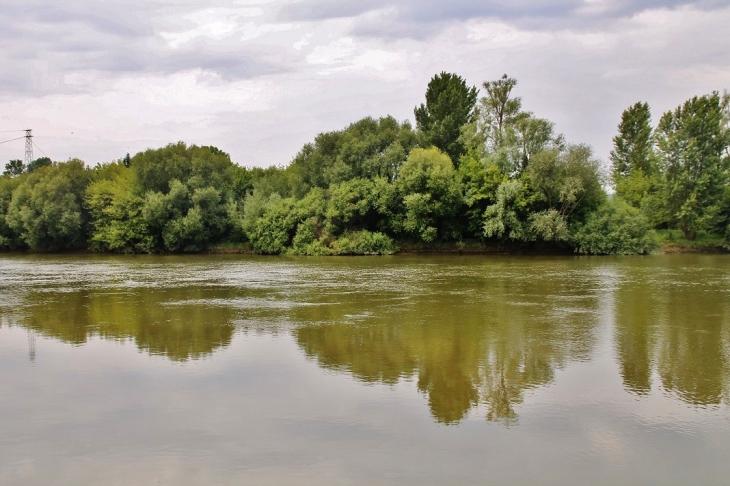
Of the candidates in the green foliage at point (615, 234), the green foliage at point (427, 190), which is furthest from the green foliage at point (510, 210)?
the green foliage at point (615, 234)

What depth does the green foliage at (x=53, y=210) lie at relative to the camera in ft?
203

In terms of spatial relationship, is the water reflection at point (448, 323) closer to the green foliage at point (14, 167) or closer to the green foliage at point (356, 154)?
the green foliage at point (356, 154)

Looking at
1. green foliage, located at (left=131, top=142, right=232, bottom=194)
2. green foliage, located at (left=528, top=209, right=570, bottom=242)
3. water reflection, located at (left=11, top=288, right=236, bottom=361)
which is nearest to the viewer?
water reflection, located at (left=11, top=288, right=236, bottom=361)

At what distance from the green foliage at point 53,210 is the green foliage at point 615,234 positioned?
50717 millimetres

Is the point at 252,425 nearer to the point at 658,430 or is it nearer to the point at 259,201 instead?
the point at 658,430

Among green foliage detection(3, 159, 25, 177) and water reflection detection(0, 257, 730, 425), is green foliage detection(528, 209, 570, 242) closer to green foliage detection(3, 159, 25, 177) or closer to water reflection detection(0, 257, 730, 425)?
water reflection detection(0, 257, 730, 425)

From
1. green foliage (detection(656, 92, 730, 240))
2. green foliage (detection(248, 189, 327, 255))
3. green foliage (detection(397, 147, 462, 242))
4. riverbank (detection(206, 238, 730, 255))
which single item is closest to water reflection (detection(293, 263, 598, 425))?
green foliage (detection(397, 147, 462, 242))

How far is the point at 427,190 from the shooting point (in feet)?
171

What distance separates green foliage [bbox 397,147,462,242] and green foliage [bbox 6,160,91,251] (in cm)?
3574

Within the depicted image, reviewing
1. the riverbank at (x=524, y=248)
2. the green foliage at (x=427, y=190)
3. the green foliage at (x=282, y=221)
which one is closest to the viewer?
the green foliage at (x=427, y=190)

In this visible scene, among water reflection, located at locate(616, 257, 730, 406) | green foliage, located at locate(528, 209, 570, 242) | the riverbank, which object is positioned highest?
green foliage, located at locate(528, 209, 570, 242)

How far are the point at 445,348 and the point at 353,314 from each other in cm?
546

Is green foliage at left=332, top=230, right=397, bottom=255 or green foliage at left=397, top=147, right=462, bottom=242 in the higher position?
green foliage at left=397, top=147, right=462, bottom=242

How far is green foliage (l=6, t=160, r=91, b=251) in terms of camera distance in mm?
62000
